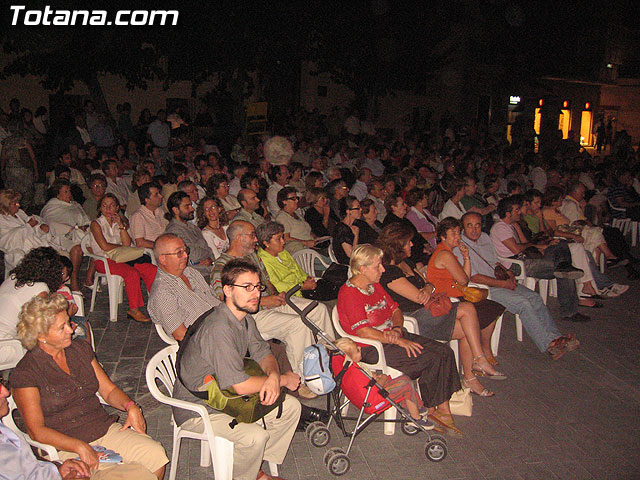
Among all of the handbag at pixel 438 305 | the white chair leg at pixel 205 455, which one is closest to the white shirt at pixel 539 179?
the handbag at pixel 438 305

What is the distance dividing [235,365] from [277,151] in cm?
972

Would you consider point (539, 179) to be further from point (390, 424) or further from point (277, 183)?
point (390, 424)

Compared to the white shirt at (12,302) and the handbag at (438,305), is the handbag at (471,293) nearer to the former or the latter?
the handbag at (438,305)

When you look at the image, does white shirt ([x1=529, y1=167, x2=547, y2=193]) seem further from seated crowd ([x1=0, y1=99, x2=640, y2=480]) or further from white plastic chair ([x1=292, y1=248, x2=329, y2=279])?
white plastic chair ([x1=292, y1=248, x2=329, y2=279])

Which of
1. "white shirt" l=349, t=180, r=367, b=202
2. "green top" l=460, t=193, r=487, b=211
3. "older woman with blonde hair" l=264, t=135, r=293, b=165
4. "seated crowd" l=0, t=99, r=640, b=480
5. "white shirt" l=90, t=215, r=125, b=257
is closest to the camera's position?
"seated crowd" l=0, t=99, r=640, b=480

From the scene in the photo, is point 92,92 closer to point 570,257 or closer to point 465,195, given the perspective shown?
point 465,195

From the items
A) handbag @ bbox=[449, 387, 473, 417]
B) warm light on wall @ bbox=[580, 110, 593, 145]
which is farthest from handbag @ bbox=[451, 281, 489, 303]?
warm light on wall @ bbox=[580, 110, 593, 145]

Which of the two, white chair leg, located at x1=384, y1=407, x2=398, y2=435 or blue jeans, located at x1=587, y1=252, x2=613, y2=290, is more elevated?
blue jeans, located at x1=587, y1=252, x2=613, y2=290

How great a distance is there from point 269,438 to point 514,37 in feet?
94.6

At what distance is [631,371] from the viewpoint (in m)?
5.63

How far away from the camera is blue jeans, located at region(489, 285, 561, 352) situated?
5855mm

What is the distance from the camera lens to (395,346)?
4.55 m

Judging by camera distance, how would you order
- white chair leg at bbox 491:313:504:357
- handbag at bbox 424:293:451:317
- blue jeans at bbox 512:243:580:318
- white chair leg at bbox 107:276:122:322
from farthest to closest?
1. blue jeans at bbox 512:243:580:318
2. white chair leg at bbox 107:276:122:322
3. white chair leg at bbox 491:313:504:357
4. handbag at bbox 424:293:451:317

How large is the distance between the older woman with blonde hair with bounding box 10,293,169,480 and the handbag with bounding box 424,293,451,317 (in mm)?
2600
